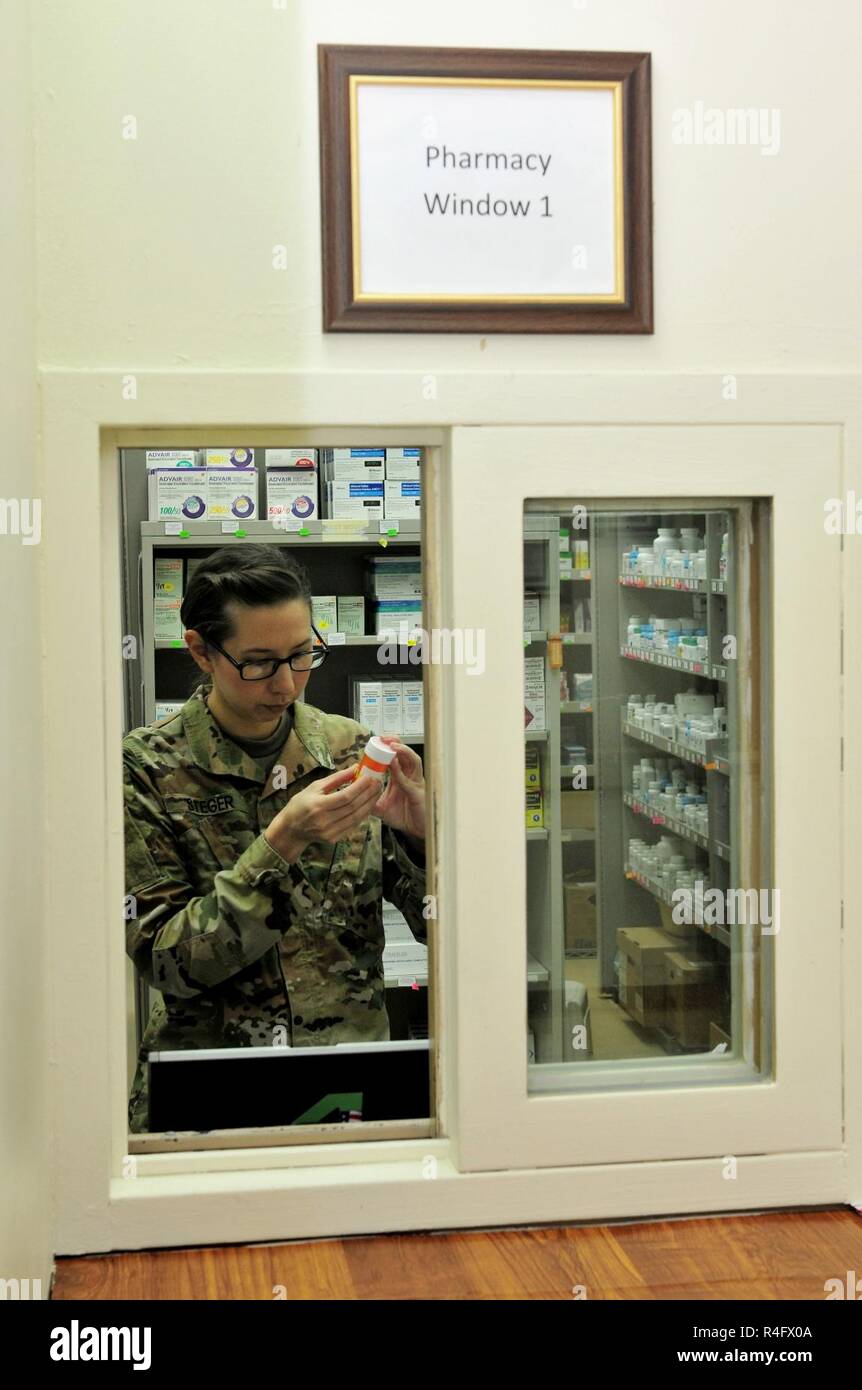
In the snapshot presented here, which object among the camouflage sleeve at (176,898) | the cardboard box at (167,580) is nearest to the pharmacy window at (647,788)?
the camouflage sleeve at (176,898)

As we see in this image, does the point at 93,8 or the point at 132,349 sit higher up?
the point at 93,8

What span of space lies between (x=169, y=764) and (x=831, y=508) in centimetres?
119

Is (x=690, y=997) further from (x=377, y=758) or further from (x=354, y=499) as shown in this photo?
(x=354, y=499)

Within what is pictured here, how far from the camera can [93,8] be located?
7.52 feet

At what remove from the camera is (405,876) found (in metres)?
2.55

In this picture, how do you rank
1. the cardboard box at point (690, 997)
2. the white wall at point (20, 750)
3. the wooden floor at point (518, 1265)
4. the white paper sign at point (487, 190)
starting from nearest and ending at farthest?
the white wall at point (20, 750) → the wooden floor at point (518, 1265) → the white paper sign at point (487, 190) → the cardboard box at point (690, 997)

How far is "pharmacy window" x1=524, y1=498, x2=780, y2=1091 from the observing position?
2512 mm

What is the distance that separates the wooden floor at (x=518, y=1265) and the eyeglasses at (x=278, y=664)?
3.05ft

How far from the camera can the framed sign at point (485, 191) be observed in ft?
7.72

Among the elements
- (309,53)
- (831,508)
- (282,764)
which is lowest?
(282,764)

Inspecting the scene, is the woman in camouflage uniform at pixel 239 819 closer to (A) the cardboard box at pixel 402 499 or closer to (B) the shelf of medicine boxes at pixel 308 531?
(B) the shelf of medicine boxes at pixel 308 531

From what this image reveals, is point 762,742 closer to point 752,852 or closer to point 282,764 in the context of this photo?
point 752,852

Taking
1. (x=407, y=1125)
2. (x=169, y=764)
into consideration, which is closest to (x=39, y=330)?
(x=169, y=764)

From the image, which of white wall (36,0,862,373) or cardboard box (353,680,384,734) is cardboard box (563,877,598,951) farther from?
white wall (36,0,862,373)
